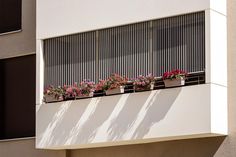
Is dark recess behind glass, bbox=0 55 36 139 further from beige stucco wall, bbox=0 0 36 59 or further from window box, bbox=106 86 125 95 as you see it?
window box, bbox=106 86 125 95

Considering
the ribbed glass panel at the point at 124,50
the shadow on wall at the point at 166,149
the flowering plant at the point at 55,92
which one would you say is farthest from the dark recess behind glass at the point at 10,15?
the shadow on wall at the point at 166,149

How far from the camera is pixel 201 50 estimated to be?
18562 mm

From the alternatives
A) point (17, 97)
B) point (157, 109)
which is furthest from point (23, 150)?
point (157, 109)

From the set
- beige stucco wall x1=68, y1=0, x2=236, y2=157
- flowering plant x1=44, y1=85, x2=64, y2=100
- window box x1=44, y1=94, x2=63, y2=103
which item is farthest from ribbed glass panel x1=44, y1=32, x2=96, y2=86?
beige stucco wall x1=68, y1=0, x2=236, y2=157

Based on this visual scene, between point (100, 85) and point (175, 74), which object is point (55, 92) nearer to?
point (100, 85)

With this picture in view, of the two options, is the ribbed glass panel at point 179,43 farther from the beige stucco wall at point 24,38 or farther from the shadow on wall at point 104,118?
the beige stucco wall at point 24,38

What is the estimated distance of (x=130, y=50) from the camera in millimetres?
19828

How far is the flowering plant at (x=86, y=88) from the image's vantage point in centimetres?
2019

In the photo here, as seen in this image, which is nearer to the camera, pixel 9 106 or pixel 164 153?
pixel 164 153

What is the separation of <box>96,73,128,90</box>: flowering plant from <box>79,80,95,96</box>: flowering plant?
28 centimetres

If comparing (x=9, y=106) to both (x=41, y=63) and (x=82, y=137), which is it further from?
(x=82, y=137)

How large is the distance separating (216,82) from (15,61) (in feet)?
23.3

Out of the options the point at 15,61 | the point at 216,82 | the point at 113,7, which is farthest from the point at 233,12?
the point at 15,61

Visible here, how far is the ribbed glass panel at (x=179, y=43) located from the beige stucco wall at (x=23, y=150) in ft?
13.1
